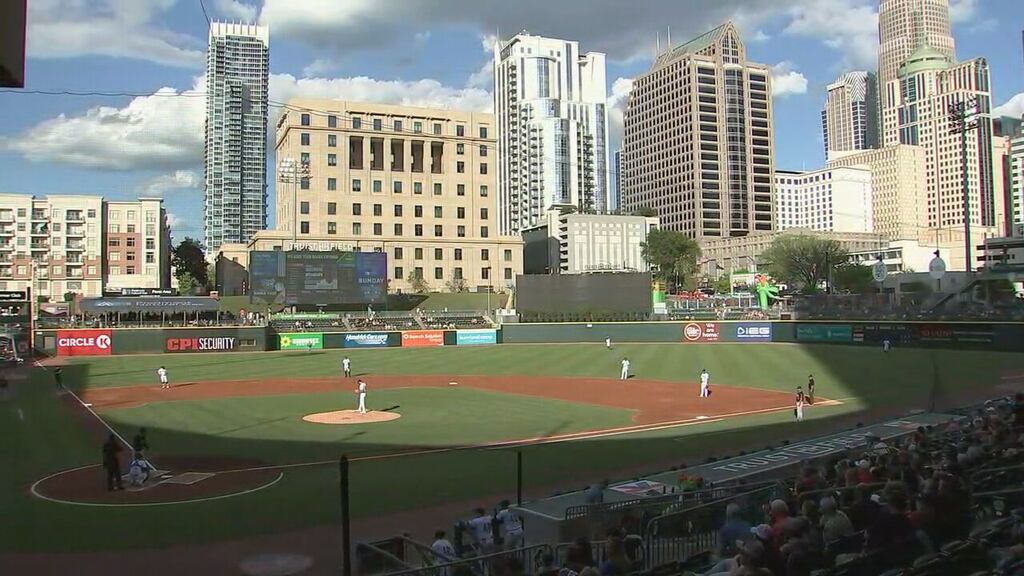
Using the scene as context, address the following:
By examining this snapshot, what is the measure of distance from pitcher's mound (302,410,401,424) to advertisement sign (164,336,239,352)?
120ft

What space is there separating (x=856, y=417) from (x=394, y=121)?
8634 centimetres

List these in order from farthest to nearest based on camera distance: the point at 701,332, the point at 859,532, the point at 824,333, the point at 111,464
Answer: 1. the point at 701,332
2. the point at 824,333
3. the point at 111,464
4. the point at 859,532

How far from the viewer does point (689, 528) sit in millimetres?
11500

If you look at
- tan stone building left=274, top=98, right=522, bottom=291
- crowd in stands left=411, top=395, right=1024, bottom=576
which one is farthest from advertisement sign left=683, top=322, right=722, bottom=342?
crowd in stands left=411, top=395, right=1024, bottom=576

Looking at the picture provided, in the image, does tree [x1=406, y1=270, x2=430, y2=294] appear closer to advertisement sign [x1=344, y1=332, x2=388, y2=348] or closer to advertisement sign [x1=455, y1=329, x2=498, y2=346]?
advertisement sign [x1=455, y1=329, x2=498, y2=346]

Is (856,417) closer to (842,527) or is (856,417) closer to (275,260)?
(842,527)

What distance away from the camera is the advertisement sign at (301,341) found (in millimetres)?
67938

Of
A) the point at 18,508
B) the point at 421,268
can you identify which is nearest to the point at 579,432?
the point at 18,508

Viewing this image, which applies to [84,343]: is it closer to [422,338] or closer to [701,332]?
[422,338]

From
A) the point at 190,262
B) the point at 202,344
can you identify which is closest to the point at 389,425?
the point at 202,344

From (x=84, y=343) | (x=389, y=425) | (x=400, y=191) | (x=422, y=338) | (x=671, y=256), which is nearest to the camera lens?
(x=389, y=425)

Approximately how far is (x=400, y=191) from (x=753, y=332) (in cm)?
5711

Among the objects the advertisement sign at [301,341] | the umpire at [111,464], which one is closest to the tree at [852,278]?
the advertisement sign at [301,341]

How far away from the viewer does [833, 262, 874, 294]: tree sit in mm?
119438
